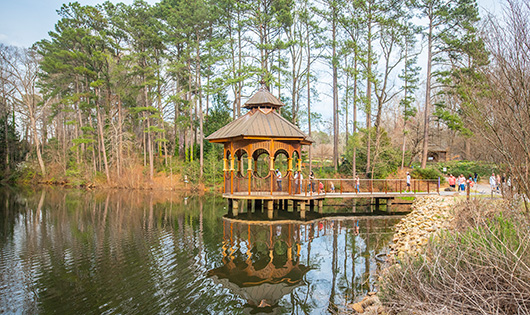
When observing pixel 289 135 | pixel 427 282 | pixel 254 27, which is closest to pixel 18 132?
pixel 254 27

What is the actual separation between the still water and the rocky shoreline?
50cm

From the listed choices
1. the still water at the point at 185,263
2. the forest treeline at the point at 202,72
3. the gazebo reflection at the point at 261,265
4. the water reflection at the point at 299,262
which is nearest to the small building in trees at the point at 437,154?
the forest treeline at the point at 202,72

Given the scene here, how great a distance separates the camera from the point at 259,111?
1719 cm

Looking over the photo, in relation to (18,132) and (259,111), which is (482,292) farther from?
(18,132)

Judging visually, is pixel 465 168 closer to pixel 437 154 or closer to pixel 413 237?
pixel 437 154

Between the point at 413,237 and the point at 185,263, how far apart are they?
6.98 metres

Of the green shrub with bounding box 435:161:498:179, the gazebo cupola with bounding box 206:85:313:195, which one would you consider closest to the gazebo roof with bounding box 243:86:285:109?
the gazebo cupola with bounding box 206:85:313:195

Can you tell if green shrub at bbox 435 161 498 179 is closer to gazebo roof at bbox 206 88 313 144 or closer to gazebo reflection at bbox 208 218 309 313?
gazebo roof at bbox 206 88 313 144

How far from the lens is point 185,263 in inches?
361

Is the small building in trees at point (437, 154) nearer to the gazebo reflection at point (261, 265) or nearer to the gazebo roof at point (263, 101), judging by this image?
the gazebo roof at point (263, 101)

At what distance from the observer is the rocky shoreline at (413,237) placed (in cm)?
617

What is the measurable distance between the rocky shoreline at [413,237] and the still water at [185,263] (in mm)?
500

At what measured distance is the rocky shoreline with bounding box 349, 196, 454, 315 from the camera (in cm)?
617

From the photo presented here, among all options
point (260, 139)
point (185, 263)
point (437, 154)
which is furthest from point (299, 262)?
point (437, 154)
